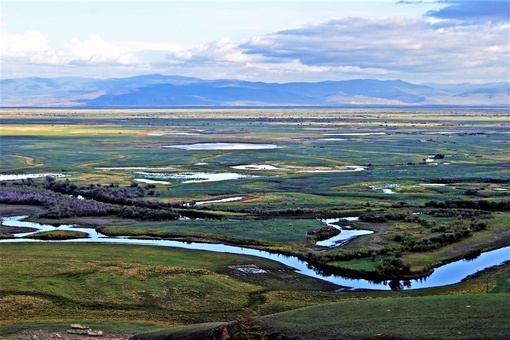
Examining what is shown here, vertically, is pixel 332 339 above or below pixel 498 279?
above

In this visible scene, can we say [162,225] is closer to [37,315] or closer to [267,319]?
[37,315]

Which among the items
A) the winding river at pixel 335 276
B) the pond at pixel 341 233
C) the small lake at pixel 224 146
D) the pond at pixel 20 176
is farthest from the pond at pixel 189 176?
the small lake at pixel 224 146

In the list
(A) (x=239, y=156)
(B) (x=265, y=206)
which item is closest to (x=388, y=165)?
(A) (x=239, y=156)

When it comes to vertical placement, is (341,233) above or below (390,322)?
below

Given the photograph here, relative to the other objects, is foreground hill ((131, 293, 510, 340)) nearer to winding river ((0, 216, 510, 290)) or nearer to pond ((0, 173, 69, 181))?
winding river ((0, 216, 510, 290))

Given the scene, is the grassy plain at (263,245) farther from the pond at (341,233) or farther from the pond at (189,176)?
the pond at (189,176)

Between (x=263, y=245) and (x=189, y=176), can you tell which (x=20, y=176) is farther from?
(x=263, y=245)

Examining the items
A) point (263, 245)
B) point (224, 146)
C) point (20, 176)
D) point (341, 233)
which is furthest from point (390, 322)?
point (224, 146)

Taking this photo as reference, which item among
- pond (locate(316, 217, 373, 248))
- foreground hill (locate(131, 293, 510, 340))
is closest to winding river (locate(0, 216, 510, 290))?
pond (locate(316, 217, 373, 248))
